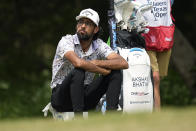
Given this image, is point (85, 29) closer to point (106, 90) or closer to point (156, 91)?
point (106, 90)

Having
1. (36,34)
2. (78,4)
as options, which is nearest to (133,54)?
(78,4)

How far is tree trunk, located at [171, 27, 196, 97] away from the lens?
12570mm

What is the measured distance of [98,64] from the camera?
26.0ft

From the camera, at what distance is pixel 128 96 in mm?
8078

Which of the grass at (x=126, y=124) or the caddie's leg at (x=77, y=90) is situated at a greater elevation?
the caddie's leg at (x=77, y=90)

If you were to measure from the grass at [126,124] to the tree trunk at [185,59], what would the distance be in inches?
267

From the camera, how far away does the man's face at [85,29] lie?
8.24 metres

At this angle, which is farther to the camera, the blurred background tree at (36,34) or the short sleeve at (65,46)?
the blurred background tree at (36,34)

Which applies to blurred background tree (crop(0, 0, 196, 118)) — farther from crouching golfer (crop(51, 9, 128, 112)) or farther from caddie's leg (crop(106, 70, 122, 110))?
caddie's leg (crop(106, 70, 122, 110))

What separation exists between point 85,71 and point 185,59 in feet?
16.6

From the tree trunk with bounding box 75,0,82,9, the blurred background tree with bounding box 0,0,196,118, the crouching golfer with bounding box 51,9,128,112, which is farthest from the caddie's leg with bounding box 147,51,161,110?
the tree trunk with bounding box 75,0,82,9

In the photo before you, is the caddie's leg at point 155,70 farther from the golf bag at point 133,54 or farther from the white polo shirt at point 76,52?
the white polo shirt at point 76,52

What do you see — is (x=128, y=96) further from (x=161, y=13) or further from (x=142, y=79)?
(x=161, y=13)

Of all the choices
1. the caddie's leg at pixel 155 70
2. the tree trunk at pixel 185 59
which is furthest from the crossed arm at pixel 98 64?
the tree trunk at pixel 185 59
